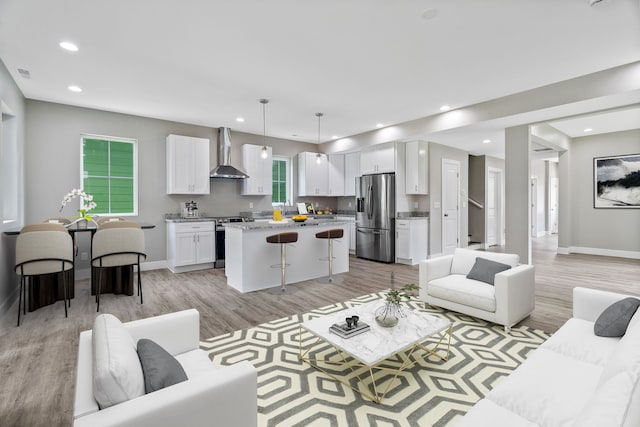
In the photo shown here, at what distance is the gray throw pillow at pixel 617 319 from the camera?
1.91 m

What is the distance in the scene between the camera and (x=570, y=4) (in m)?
2.48

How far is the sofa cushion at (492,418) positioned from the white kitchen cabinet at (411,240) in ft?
16.6

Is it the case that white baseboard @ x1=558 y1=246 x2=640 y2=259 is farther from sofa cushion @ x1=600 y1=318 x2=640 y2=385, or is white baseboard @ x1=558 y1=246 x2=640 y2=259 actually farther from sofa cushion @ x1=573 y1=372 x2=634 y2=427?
sofa cushion @ x1=573 y1=372 x2=634 y2=427

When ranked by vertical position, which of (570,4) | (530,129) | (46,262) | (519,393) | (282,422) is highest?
(570,4)

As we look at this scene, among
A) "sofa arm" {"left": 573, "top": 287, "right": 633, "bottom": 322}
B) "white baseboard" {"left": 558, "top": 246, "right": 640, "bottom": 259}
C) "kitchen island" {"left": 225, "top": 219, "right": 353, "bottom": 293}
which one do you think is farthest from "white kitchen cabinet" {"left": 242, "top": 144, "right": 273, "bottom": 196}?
"white baseboard" {"left": 558, "top": 246, "right": 640, "bottom": 259}

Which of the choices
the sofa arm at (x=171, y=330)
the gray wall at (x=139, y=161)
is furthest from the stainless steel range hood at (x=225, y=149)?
the sofa arm at (x=171, y=330)

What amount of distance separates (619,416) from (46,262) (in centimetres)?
463

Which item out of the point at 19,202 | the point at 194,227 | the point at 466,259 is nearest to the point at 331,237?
the point at 466,259

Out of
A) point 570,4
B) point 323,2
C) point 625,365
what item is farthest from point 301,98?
point 625,365

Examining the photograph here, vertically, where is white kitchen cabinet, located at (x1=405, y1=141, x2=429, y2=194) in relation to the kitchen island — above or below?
above

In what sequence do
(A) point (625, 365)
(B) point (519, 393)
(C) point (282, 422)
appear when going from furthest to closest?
(C) point (282, 422) → (B) point (519, 393) → (A) point (625, 365)

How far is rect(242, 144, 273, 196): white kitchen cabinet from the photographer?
6719 millimetres

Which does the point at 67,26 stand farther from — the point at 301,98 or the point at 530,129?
the point at 530,129

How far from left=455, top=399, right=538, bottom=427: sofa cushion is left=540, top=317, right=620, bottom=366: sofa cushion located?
80 centimetres
